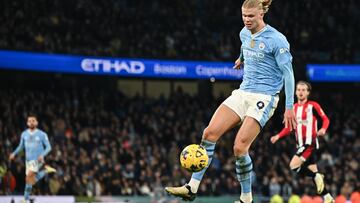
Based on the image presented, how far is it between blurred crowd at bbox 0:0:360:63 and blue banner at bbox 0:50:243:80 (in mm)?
323

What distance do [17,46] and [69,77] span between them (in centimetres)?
448

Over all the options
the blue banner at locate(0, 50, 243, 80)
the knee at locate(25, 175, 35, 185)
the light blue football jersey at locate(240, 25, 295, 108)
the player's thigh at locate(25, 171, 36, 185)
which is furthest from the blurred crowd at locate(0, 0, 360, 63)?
the light blue football jersey at locate(240, 25, 295, 108)

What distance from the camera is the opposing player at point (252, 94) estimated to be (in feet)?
32.5

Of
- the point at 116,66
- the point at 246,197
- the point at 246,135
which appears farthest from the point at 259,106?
the point at 116,66

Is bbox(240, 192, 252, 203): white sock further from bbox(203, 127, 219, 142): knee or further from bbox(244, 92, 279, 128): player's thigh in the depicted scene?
bbox(244, 92, 279, 128): player's thigh

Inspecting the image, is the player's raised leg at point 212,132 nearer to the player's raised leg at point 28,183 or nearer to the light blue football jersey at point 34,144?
the player's raised leg at point 28,183

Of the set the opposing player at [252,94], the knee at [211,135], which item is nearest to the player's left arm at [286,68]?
the opposing player at [252,94]

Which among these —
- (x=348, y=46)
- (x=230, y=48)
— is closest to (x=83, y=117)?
(x=230, y=48)

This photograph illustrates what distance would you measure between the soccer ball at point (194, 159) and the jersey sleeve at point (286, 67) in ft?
4.08

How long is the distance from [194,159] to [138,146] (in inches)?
660

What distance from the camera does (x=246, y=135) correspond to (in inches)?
390

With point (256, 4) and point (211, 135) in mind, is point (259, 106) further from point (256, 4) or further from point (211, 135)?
point (256, 4)

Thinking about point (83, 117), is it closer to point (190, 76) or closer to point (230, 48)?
point (190, 76)

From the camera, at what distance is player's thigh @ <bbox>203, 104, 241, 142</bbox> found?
997 cm
